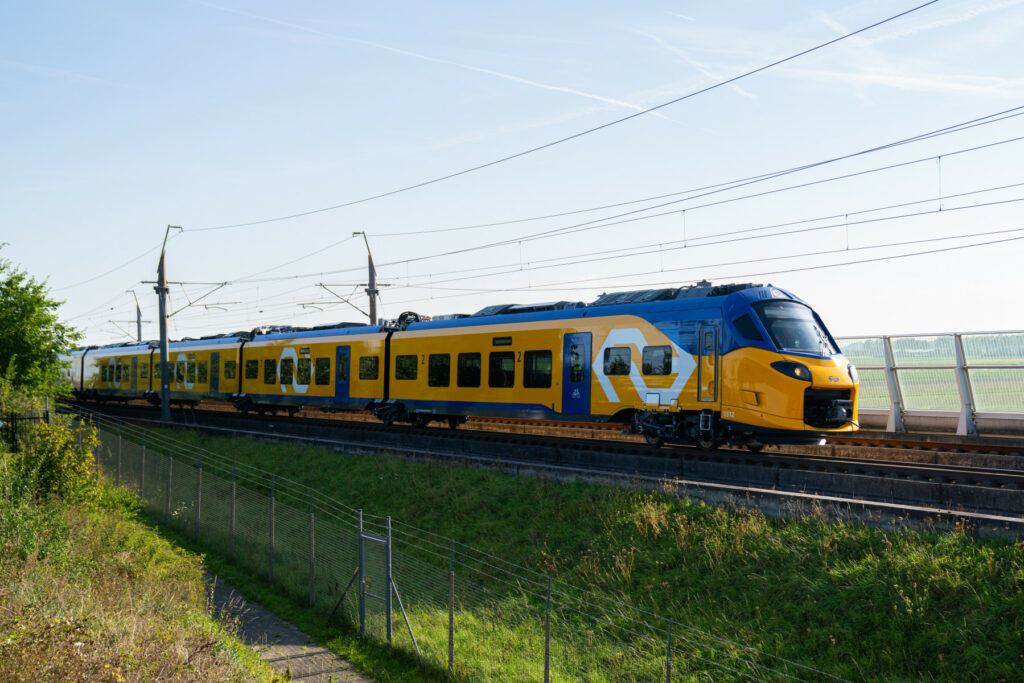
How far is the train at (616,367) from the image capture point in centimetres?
1575

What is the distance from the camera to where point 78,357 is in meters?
53.5

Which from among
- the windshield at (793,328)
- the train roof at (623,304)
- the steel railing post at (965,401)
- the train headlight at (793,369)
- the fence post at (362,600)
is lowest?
the fence post at (362,600)

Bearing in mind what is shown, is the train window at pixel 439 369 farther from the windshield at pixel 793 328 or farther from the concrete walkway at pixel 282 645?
the windshield at pixel 793 328

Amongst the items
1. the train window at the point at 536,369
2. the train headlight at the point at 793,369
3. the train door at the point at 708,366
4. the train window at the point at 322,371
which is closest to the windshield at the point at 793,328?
the train headlight at the point at 793,369

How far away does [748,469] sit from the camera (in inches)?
564

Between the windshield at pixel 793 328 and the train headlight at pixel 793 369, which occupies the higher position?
the windshield at pixel 793 328

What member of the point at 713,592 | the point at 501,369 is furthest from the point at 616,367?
the point at 713,592

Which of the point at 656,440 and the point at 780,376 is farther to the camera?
the point at 656,440

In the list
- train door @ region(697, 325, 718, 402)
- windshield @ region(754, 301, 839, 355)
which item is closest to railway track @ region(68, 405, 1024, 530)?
train door @ region(697, 325, 718, 402)

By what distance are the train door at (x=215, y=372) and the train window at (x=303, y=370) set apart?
767cm

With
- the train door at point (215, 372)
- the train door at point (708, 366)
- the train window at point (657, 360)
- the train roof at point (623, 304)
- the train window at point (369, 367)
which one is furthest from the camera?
the train door at point (215, 372)

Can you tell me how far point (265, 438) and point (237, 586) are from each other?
9621mm

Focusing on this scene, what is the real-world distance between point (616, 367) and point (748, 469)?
5006 mm

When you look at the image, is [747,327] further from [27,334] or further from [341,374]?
[27,334]
